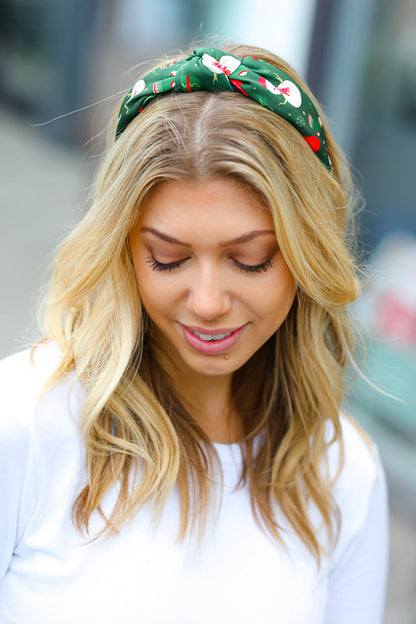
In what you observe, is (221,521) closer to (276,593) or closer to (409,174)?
(276,593)

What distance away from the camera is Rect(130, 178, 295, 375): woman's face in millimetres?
1354

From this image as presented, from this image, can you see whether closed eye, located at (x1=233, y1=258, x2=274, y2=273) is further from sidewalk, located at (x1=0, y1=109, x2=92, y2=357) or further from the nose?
sidewalk, located at (x1=0, y1=109, x2=92, y2=357)

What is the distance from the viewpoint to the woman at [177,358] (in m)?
1.38

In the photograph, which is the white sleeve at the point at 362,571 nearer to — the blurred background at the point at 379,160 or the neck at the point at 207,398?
the neck at the point at 207,398

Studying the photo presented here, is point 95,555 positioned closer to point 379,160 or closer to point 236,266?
point 236,266

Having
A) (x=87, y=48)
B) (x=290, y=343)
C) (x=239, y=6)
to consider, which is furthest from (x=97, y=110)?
(x=290, y=343)

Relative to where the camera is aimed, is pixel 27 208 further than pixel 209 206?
Yes

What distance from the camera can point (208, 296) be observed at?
4.51 ft

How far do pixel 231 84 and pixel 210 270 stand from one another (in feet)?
1.18

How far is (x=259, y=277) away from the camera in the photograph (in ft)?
4.70

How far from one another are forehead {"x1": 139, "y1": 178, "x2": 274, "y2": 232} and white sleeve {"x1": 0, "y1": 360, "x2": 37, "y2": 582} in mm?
435

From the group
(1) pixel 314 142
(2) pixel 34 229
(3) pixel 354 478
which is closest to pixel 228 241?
(1) pixel 314 142

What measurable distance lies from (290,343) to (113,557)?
65 cm

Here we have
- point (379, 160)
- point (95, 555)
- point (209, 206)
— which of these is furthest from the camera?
point (379, 160)
